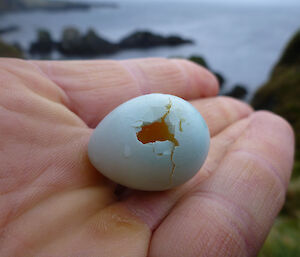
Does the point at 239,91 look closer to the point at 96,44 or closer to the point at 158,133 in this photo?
the point at 96,44

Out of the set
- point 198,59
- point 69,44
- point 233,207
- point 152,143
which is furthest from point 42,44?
point 233,207

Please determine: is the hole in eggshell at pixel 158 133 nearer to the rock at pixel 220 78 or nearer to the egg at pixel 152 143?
the egg at pixel 152 143

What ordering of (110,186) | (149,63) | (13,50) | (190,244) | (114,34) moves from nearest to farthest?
(190,244)
(110,186)
(149,63)
(13,50)
(114,34)

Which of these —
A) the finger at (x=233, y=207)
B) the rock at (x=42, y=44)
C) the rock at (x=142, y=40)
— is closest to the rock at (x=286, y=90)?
the finger at (x=233, y=207)

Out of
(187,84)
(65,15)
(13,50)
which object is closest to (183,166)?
(187,84)

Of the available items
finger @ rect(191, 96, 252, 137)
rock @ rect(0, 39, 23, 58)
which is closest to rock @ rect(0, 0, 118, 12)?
rock @ rect(0, 39, 23, 58)

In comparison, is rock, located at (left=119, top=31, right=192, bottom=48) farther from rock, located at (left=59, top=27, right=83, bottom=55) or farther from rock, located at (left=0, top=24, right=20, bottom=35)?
rock, located at (left=0, top=24, right=20, bottom=35)

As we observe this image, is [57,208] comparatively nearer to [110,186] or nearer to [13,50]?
[110,186]
